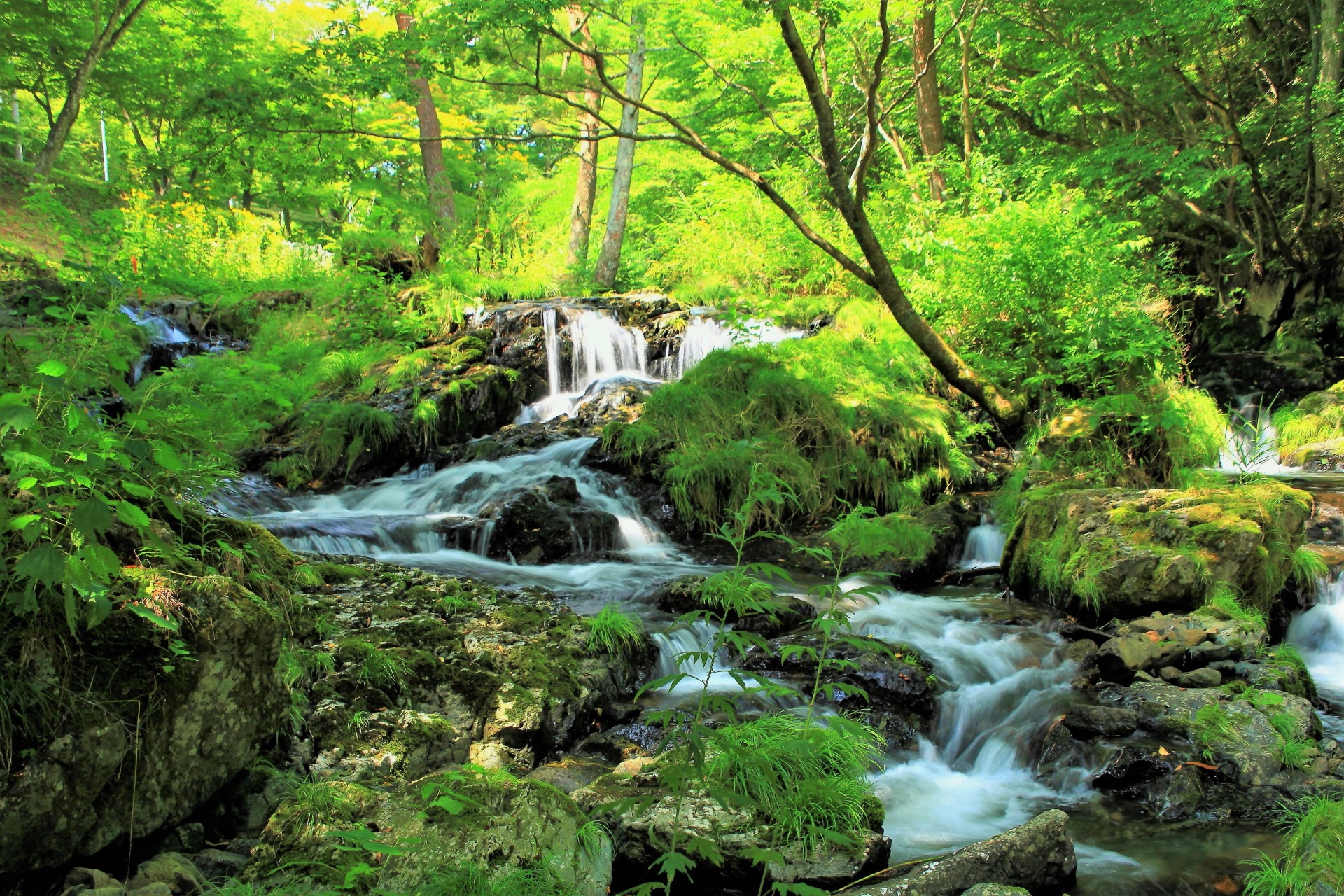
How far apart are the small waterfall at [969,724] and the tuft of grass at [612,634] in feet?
5.38

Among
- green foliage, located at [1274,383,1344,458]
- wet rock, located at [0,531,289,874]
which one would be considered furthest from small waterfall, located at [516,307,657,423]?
wet rock, located at [0,531,289,874]

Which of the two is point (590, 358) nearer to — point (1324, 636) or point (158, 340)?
point (158, 340)

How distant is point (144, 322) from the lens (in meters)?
12.5

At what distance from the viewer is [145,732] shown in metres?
2.79

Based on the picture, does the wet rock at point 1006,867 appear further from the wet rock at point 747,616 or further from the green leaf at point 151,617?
the green leaf at point 151,617

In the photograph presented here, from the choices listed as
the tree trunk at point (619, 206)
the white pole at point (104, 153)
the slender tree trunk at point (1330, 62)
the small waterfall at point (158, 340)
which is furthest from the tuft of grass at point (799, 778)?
the white pole at point (104, 153)

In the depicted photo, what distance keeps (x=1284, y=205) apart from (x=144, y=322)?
688 inches

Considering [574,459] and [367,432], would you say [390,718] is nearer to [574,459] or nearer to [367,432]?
[574,459]

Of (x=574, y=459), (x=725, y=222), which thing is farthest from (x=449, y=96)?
(x=574, y=459)

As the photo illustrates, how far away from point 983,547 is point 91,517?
7.36 meters

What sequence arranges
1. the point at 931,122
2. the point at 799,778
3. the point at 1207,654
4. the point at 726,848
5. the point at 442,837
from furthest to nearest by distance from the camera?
the point at 931,122
the point at 1207,654
the point at 799,778
the point at 726,848
the point at 442,837

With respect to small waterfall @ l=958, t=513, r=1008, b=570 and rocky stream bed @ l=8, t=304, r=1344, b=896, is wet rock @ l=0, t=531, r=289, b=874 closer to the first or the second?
rocky stream bed @ l=8, t=304, r=1344, b=896

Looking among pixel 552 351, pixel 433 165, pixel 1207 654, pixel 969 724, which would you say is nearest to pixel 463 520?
pixel 552 351

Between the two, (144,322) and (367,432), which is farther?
(144,322)
